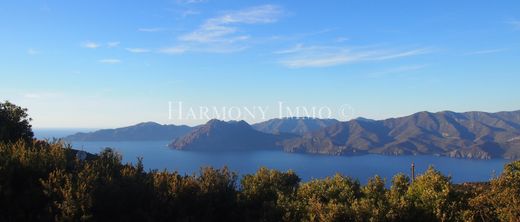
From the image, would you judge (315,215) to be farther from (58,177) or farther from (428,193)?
(58,177)

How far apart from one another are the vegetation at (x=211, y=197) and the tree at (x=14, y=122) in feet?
48.3

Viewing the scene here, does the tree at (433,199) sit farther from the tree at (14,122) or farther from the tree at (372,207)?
the tree at (14,122)

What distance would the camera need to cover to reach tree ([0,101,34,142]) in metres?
33.7

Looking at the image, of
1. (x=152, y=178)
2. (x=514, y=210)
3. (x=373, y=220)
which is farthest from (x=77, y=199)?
(x=514, y=210)

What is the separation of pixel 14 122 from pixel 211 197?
22.2 m

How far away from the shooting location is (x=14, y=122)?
3469 cm

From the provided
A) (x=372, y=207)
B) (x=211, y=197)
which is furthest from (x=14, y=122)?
(x=372, y=207)

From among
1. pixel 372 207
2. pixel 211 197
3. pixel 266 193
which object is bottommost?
pixel 372 207

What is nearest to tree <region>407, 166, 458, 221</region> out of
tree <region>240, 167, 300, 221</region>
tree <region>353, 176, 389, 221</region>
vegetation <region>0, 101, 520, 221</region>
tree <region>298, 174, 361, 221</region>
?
vegetation <region>0, 101, 520, 221</region>

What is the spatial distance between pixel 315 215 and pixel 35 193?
433 inches

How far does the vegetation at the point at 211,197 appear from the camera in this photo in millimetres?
16812

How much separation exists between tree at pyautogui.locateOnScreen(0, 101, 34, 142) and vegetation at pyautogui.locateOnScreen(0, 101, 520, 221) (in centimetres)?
1472

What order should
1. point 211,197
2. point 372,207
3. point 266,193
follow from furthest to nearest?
point 266,193 < point 211,197 < point 372,207

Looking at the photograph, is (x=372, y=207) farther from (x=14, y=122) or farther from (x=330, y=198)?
(x=14, y=122)
